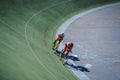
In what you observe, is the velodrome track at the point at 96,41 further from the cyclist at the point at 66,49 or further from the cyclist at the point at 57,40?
the cyclist at the point at 57,40

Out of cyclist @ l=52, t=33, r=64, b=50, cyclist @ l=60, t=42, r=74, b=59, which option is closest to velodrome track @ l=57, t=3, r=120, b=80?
cyclist @ l=60, t=42, r=74, b=59

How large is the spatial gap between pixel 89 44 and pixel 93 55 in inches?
106

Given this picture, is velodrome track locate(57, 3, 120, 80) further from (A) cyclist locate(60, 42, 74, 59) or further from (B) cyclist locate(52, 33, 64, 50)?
(B) cyclist locate(52, 33, 64, 50)

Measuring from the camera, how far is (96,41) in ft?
99.3

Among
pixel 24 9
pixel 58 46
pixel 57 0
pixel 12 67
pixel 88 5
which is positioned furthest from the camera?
pixel 88 5

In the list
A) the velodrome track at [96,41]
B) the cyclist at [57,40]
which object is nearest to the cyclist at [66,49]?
the velodrome track at [96,41]

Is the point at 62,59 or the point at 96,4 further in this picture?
the point at 96,4

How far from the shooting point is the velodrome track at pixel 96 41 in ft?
78.3

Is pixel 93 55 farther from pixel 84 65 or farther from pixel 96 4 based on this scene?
pixel 96 4

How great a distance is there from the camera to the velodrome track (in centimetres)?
2388

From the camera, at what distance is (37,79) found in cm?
1920

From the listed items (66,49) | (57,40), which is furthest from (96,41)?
(66,49)

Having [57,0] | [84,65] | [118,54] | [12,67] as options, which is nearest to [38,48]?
[84,65]

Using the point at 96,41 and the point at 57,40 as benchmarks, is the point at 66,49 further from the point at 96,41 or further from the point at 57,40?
the point at 96,41
